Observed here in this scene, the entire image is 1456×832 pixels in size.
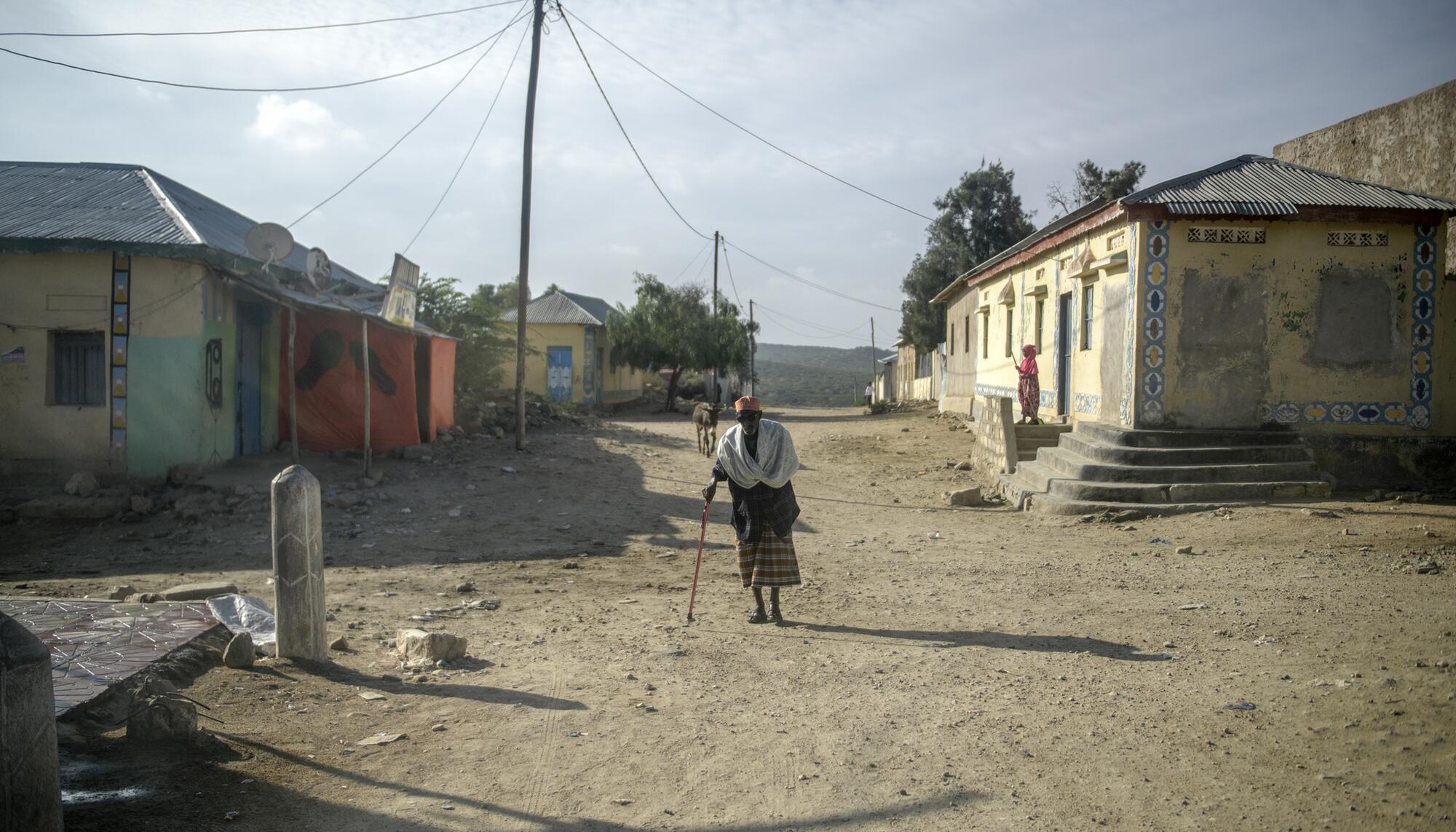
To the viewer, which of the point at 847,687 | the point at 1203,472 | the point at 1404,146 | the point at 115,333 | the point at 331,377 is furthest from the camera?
the point at 1404,146

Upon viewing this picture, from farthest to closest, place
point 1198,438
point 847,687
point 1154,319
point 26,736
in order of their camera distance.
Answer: point 1154,319
point 1198,438
point 847,687
point 26,736

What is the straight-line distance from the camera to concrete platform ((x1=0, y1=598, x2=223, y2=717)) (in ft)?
15.3

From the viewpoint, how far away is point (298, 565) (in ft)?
17.5

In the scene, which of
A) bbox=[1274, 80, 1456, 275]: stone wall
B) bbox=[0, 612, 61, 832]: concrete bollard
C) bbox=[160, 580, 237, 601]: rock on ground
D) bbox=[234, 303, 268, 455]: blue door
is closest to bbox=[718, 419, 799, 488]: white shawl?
bbox=[160, 580, 237, 601]: rock on ground

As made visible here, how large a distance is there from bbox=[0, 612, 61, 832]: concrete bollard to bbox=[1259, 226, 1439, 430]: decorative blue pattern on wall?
13.3m

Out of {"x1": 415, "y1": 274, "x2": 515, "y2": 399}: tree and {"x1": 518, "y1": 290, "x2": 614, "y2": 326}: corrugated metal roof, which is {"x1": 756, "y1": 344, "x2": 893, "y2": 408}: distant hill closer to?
{"x1": 518, "y1": 290, "x2": 614, "y2": 326}: corrugated metal roof

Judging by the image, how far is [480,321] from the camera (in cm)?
2422

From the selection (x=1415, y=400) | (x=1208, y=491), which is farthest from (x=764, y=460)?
(x=1415, y=400)

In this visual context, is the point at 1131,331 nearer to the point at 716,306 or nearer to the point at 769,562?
the point at 769,562

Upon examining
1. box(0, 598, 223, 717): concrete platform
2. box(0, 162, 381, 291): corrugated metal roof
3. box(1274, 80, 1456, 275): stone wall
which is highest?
box(1274, 80, 1456, 275): stone wall

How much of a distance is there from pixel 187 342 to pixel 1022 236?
33.7 meters

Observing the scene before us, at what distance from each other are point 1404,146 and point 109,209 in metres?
21.4

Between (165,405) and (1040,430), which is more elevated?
(165,405)

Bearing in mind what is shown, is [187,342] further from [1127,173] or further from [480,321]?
[1127,173]
